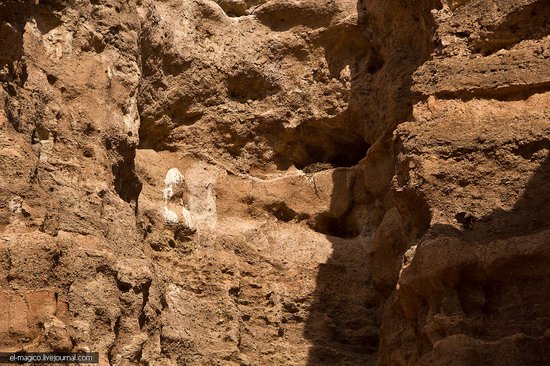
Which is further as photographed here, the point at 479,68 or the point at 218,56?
the point at 218,56

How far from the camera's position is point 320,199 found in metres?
17.6

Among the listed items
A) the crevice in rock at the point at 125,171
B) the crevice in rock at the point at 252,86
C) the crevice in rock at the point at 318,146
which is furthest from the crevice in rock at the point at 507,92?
the crevice in rock at the point at 252,86

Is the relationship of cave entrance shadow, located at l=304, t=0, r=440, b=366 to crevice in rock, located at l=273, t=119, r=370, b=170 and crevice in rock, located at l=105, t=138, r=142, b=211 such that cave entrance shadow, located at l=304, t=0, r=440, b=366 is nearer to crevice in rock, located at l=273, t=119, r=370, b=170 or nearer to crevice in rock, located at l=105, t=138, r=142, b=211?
crevice in rock, located at l=273, t=119, r=370, b=170

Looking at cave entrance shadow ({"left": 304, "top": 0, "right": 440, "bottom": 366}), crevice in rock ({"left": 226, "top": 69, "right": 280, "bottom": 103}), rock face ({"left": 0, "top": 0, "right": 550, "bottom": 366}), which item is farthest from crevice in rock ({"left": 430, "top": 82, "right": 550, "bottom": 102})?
crevice in rock ({"left": 226, "top": 69, "right": 280, "bottom": 103})

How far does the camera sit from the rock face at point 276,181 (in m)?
13.4

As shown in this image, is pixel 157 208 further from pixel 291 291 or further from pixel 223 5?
pixel 223 5

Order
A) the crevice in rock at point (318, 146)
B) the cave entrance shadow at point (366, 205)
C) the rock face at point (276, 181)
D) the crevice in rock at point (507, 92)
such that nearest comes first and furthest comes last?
the rock face at point (276, 181) < the crevice in rock at point (507, 92) < the cave entrance shadow at point (366, 205) < the crevice in rock at point (318, 146)

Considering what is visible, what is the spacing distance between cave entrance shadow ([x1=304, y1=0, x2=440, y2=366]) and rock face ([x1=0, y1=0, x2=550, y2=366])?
3 centimetres

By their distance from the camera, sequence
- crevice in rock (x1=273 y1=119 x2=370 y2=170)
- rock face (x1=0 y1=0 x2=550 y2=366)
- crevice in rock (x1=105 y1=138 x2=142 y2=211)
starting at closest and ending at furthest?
rock face (x1=0 y1=0 x2=550 y2=366)
crevice in rock (x1=105 y1=138 x2=142 y2=211)
crevice in rock (x1=273 y1=119 x2=370 y2=170)

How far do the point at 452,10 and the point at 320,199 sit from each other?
2.93m

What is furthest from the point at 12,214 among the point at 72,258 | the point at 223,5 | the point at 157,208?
the point at 223,5

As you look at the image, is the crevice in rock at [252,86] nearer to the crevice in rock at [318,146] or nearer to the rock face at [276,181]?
the rock face at [276,181]

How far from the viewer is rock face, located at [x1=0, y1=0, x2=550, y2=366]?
13.4 m

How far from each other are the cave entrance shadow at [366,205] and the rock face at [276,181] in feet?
0.08
